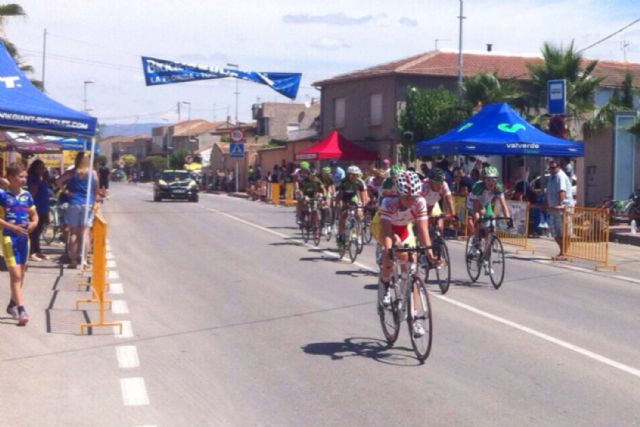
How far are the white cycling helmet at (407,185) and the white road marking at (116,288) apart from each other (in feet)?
18.4

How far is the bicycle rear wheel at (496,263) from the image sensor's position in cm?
1431

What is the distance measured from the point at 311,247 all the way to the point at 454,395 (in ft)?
42.4

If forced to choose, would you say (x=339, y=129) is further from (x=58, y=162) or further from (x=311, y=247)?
(x=311, y=247)

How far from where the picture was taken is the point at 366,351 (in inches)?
375

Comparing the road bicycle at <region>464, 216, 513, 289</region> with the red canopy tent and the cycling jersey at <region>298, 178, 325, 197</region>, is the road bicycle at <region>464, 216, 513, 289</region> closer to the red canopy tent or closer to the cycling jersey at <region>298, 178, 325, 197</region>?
the cycling jersey at <region>298, 178, 325, 197</region>

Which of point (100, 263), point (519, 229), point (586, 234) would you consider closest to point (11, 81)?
point (100, 263)

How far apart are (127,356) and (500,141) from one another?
16.9 m

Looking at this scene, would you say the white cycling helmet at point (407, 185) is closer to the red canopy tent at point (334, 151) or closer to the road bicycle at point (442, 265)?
the road bicycle at point (442, 265)

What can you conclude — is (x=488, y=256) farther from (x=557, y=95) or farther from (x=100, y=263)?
(x=557, y=95)

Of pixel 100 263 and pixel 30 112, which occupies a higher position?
pixel 30 112

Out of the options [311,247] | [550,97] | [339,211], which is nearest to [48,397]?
[339,211]

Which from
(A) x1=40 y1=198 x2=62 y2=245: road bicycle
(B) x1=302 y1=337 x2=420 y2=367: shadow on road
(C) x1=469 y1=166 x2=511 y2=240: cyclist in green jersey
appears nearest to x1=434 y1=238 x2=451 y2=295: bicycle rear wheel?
(C) x1=469 y1=166 x2=511 y2=240: cyclist in green jersey

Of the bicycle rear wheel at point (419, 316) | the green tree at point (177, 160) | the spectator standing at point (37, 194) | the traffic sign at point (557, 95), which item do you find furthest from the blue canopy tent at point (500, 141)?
the green tree at point (177, 160)

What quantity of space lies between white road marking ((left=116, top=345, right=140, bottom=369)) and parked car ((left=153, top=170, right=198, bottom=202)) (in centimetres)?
3497
